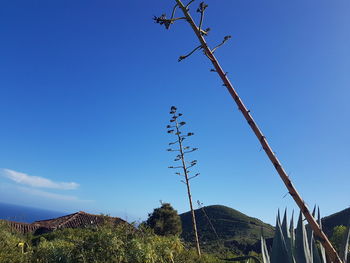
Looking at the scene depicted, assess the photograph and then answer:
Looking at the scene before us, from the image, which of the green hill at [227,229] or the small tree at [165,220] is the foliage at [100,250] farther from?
the green hill at [227,229]

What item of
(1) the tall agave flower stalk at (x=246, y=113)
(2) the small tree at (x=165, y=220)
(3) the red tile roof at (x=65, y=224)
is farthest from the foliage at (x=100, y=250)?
(2) the small tree at (x=165, y=220)

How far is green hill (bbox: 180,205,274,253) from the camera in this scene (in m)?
35.6

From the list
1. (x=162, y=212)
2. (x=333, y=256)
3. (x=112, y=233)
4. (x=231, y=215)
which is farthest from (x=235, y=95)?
(x=231, y=215)

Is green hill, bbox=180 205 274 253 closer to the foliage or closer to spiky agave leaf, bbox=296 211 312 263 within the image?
the foliage

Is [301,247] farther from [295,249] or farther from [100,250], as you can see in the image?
[100,250]

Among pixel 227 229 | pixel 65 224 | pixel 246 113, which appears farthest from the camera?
pixel 227 229

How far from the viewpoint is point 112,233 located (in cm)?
965

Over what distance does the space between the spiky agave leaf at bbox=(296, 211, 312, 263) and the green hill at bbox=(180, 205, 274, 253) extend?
31532mm

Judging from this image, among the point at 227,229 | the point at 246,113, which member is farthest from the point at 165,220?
the point at 246,113

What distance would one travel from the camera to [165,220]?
30281mm

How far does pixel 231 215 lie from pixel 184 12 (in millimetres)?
52496

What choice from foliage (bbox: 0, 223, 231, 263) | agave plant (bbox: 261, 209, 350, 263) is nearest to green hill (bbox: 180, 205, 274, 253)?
foliage (bbox: 0, 223, 231, 263)

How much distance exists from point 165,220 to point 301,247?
95.6 feet

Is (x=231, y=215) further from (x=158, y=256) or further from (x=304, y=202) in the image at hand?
(x=304, y=202)
